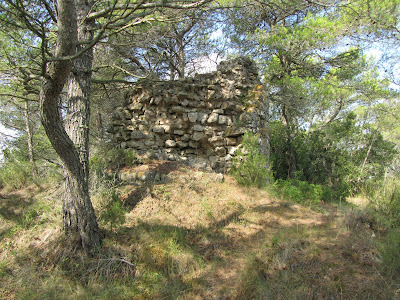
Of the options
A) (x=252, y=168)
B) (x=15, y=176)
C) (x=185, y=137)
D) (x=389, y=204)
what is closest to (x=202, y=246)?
(x=252, y=168)

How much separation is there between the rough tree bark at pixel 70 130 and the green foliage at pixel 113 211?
399mm

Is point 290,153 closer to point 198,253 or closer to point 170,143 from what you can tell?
point 170,143

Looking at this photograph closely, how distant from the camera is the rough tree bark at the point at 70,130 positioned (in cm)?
307

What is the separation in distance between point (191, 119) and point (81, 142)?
A: 3148 millimetres

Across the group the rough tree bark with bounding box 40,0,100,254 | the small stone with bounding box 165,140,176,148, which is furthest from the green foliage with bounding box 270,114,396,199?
the rough tree bark with bounding box 40,0,100,254

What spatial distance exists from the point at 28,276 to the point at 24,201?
3061 mm

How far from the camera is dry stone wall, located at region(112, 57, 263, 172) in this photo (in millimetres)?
6758

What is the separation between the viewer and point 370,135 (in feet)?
37.4

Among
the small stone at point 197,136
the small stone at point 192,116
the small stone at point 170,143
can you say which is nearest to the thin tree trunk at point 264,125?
the small stone at point 197,136

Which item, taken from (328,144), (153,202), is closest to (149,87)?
(153,202)

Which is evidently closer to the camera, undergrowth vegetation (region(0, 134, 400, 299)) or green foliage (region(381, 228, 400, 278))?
green foliage (region(381, 228, 400, 278))

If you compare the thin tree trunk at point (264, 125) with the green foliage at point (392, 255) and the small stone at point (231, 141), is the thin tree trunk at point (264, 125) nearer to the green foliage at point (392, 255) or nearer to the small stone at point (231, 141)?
the small stone at point (231, 141)

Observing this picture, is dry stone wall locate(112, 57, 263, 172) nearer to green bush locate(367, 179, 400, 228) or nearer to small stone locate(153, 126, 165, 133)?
small stone locate(153, 126, 165, 133)

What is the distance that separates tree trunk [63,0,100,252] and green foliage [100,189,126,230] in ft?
1.27
